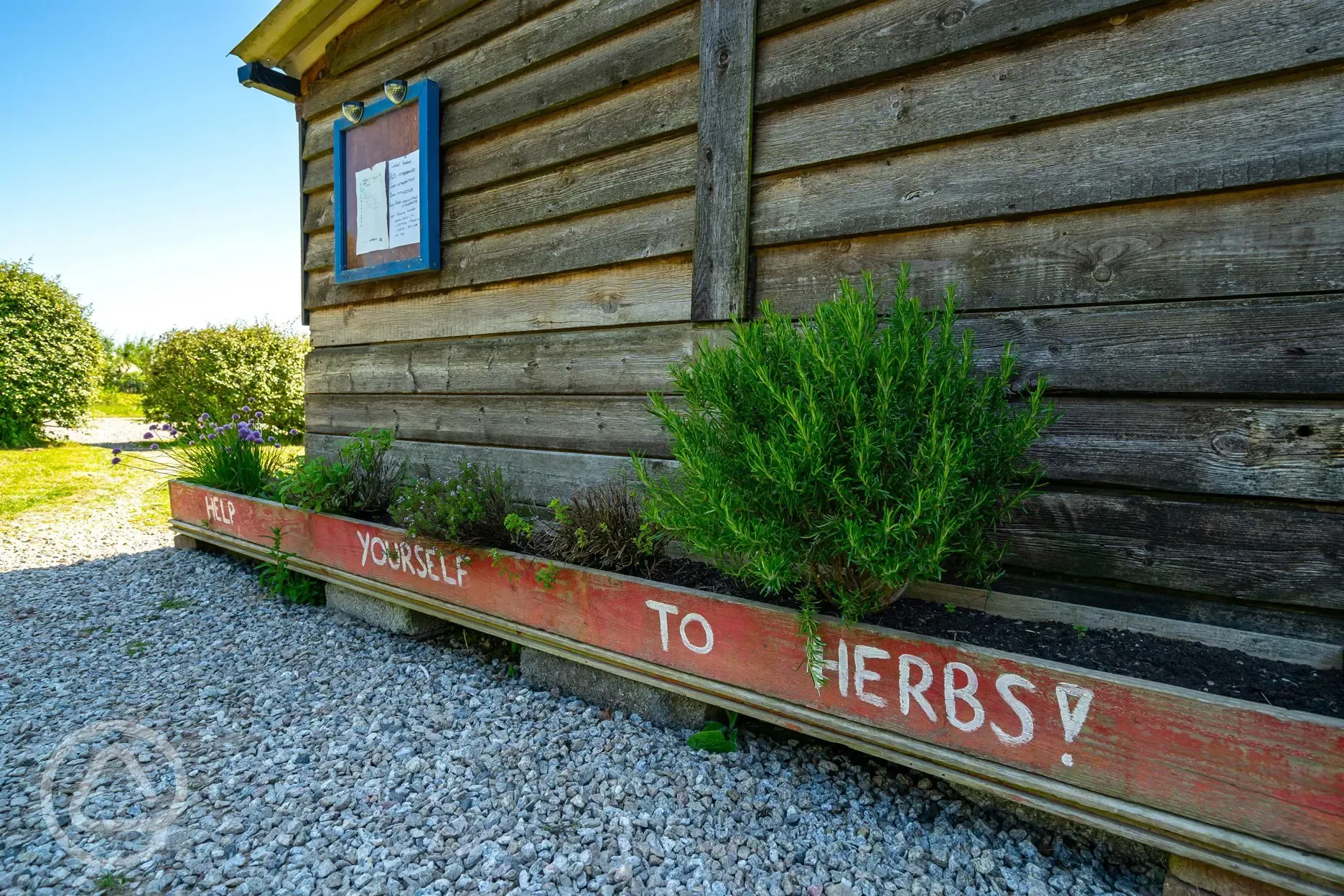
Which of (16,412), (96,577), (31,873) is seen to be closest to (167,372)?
(16,412)

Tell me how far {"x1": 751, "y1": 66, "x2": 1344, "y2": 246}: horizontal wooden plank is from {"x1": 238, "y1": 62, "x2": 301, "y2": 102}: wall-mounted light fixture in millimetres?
3960

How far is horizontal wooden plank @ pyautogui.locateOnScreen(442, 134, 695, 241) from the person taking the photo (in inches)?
113

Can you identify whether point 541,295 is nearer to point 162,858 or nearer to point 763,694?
point 763,694

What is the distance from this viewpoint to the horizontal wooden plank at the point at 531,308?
2918 millimetres

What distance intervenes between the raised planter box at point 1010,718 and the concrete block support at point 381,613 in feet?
2.80

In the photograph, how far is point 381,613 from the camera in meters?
3.60

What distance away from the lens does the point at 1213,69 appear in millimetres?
1771

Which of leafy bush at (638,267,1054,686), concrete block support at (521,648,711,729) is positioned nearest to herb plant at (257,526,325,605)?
concrete block support at (521,648,711,729)

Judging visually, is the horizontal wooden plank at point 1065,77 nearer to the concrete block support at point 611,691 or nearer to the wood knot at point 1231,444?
the wood knot at point 1231,444

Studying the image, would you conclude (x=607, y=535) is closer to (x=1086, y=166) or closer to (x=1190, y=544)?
(x=1190, y=544)

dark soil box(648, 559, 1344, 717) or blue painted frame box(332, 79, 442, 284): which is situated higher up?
blue painted frame box(332, 79, 442, 284)

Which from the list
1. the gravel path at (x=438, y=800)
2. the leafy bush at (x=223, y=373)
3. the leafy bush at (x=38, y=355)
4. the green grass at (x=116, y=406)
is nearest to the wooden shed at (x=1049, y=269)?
the gravel path at (x=438, y=800)

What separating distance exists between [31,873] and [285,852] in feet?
2.06

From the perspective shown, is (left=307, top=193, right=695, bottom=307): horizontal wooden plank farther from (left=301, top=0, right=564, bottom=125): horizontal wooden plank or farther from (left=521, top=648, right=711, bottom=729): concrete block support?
(left=521, top=648, right=711, bottom=729): concrete block support
